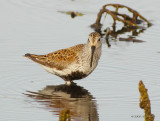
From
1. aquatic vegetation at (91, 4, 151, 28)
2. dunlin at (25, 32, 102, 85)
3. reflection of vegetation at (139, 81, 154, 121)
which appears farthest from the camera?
aquatic vegetation at (91, 4, 151, 28)

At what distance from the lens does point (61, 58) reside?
13.4 metres

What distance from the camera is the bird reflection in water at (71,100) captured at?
36.3ft

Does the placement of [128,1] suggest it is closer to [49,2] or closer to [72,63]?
[49,2]

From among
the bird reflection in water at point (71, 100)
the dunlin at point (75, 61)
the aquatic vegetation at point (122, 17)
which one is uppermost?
the aquatic vegetation at point (122, 17)

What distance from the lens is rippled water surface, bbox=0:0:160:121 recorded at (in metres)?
11.3

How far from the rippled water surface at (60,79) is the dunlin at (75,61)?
0.32 meters

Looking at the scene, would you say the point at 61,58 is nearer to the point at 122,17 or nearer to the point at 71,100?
the point at 71,100

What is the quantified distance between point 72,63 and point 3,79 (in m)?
1.74

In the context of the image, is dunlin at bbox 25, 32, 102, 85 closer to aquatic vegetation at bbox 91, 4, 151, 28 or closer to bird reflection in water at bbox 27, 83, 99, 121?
bird reflection in water at bbox 27, 83, 99, 121

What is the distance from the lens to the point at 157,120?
34.7ft

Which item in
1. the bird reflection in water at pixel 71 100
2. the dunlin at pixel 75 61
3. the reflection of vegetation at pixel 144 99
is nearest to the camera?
the reflection of vegetation at pixel 144 99

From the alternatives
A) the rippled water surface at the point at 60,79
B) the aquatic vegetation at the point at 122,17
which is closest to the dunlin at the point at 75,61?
the rippled water surface at the point at 60,79

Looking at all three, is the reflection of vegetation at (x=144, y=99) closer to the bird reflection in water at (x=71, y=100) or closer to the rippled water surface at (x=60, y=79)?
the rippled water surface at (x=60, y=79)

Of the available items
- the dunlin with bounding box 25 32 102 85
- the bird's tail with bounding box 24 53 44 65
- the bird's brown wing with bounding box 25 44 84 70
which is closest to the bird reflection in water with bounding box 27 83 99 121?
the dunlin with bounding box 25 32 102 85
